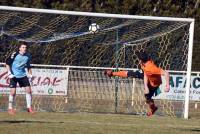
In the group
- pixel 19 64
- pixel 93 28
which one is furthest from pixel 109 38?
pixel 19 64

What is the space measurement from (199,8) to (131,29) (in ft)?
68.6

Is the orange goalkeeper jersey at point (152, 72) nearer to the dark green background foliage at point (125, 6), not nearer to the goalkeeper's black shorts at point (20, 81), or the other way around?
the goalkeeper's black shorts at point (20, 81)

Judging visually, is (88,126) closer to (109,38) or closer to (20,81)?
(20,81)

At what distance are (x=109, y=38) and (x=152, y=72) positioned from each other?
786 centimetres

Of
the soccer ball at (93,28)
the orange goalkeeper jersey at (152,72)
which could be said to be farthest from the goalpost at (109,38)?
the orange goalkeeper jersey at (152,72)

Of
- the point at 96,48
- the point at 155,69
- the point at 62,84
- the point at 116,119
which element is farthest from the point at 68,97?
the point at 155,69

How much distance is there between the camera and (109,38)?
23234mm

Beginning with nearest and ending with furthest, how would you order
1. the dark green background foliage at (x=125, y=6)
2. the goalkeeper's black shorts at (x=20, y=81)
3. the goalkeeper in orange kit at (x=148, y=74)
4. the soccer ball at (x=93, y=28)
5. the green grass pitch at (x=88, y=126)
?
the green grass pitch at (x=88, y=126), the goalkeeper in orange kit at (x=148, y=74), the goalkeeper's black shorts at (x=20, y=81), the soccer ball at (x=93, y=28), the dark green background foliage at (x=125, y=6)

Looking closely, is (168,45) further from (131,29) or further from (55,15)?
(55,15)

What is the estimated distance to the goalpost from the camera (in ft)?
71.2

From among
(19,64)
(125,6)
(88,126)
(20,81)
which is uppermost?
(125,6)

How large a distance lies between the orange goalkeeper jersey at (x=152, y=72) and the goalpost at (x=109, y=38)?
4756 millimetres

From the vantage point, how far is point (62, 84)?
2380 cm

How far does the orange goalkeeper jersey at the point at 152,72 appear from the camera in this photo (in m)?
15.4
